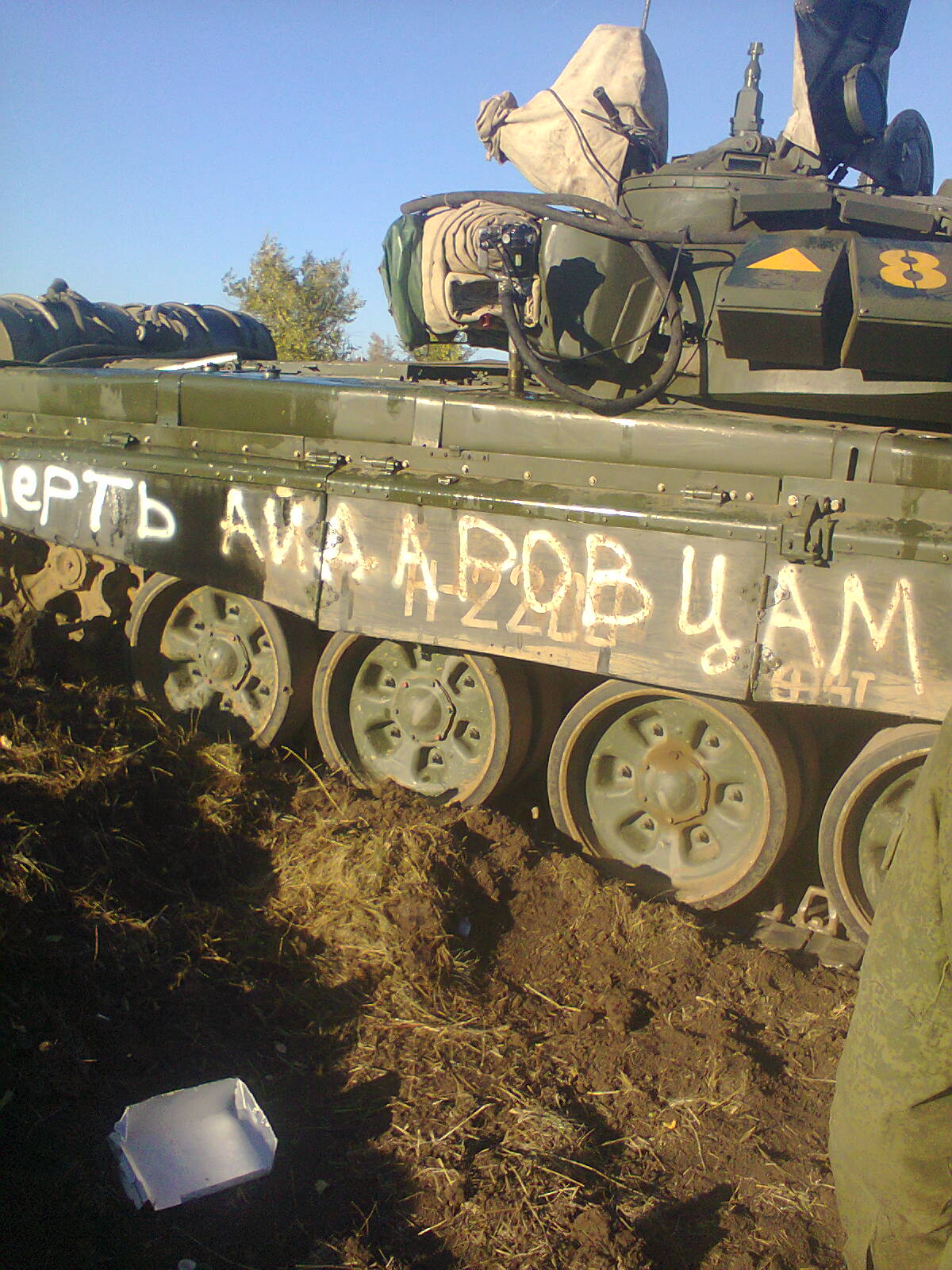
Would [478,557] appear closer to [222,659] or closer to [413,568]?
[413,568]

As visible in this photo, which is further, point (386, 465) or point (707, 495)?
point (386, 465)

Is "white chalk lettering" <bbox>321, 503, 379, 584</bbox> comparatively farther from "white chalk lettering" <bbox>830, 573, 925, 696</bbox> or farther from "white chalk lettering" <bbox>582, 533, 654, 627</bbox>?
"white chalk lettering" <bbox>830, 573, 925, 696</bbox>

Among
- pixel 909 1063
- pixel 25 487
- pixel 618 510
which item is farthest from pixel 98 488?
pixel 909 1063

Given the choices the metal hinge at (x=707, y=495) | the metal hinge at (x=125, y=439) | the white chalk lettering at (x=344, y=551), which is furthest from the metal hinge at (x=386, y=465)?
the metal hinge at (x=125, y=439)

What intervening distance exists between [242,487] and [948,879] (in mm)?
3567

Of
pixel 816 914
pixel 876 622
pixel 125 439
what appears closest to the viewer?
pixel 876 622

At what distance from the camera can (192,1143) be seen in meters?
2.81

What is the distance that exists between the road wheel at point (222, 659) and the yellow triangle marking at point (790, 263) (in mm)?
2470

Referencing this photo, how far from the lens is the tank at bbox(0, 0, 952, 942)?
12.1 feet

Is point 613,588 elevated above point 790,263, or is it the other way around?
point 790,263

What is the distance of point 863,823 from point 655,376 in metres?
1.79

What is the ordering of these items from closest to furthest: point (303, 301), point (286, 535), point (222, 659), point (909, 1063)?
point (909, 1063), point (286, 535), point (222, 659), point (303, 301)

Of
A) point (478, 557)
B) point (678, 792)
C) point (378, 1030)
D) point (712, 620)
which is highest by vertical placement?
point (478, 557)

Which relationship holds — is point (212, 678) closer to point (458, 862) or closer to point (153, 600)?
point (153, 600)
